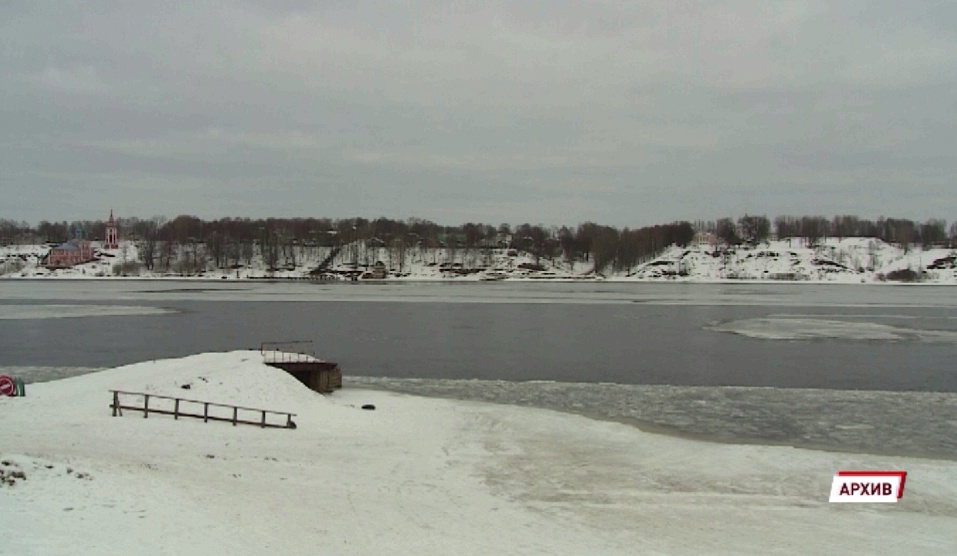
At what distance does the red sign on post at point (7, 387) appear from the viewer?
21797 mm

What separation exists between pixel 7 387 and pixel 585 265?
160903 millimetres

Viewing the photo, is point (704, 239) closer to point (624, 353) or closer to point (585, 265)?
point (585, 265)

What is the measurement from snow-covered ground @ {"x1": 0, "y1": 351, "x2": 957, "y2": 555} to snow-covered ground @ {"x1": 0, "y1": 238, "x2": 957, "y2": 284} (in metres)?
127

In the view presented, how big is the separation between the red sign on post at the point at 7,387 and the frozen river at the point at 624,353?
7150 mm

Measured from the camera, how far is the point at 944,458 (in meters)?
18.3

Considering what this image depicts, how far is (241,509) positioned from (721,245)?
18293cm

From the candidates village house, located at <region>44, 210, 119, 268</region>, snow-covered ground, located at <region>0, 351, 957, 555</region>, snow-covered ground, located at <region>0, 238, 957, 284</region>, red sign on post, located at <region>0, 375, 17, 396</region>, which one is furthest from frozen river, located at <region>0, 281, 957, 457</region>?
village house, located at <region>44, 210, 119, 268</region>

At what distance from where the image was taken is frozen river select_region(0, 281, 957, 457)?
76.1ft

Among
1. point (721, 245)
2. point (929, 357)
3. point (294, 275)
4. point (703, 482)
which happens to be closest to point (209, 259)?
point (294, 275)

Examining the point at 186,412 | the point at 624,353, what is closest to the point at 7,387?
the point at 186,412

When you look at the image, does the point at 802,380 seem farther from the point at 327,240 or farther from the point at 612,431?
the point at 327,240

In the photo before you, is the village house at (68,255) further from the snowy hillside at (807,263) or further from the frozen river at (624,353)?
the snowy hillside at (807,263)

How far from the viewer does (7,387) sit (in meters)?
21.9

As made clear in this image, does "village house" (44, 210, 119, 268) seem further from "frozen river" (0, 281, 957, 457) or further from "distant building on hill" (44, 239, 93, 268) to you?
"frozen river" (0, 281, 957, 457)
